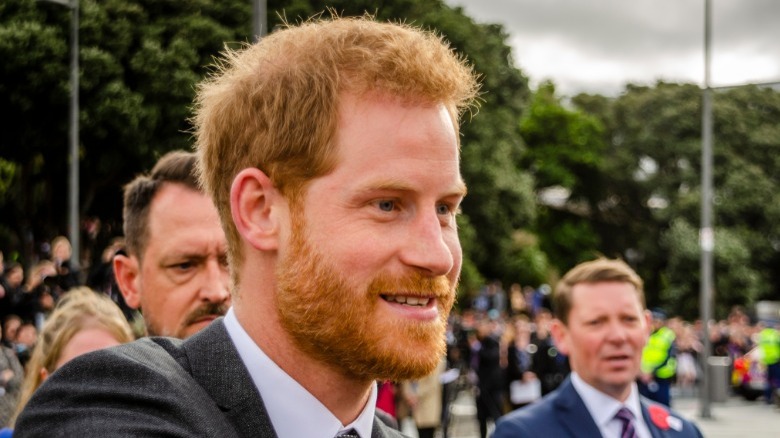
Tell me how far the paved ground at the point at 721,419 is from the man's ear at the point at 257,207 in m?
15.7

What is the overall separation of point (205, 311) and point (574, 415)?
1904 millimetres

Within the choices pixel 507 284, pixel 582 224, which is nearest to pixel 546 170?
pixel 582 224

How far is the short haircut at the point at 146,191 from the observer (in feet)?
11.6

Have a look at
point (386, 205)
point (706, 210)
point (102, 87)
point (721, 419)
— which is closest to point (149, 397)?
point (386, 205)

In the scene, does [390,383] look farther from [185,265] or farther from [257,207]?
[257,207]

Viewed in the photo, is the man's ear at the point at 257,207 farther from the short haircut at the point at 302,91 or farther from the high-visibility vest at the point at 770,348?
Result: the high-visibility vest at the point at 770,348

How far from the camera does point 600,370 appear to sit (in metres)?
4.80

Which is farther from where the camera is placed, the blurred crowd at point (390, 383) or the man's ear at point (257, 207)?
the blurred crowd at point (390, 383)

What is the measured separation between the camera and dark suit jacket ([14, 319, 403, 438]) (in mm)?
1521

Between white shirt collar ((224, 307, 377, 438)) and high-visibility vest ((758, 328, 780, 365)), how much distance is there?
27.2m

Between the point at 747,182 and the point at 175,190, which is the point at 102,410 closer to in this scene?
the point at 175,190

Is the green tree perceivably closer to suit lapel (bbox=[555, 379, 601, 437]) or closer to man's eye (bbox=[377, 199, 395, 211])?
suit lapel (bbox=[555, 379, 601, 437])

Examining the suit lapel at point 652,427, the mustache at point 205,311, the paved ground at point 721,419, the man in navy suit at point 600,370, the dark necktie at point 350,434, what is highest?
the mustache at point 205,311

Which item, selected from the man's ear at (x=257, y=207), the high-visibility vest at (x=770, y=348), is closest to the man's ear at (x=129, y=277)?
the man's ear at (x=257, y=207)
